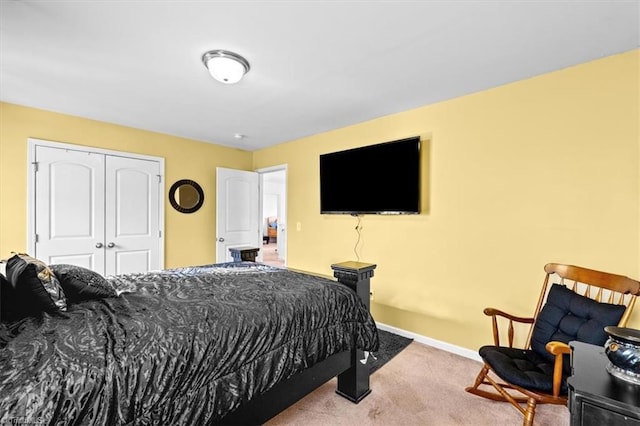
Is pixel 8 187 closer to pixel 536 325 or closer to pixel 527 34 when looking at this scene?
pixel 527 34

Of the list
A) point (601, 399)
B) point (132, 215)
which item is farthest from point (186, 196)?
point (601, 399)

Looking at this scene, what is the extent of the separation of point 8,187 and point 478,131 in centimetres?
471

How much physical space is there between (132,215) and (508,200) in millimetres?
4246

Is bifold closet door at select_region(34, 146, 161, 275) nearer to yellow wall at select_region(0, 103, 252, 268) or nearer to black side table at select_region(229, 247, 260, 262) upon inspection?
yellow wall at select_region(0, 103, 252, 268)

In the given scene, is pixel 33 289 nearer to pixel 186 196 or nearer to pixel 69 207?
pixel 69 207

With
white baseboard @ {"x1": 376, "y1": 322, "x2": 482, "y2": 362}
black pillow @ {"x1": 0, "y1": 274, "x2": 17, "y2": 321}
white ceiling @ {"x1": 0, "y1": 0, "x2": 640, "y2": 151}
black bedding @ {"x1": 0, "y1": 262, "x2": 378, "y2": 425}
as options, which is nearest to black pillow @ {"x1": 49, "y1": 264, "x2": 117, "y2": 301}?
black bedding @ {"x1": 0, "y1": 262, "x2": 378, "y2": 425}

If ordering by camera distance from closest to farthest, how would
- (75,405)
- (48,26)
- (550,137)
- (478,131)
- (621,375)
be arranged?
1. (75,405)
2. (621,375)
3. (48,26)
4. (550,137)
5. (478,131)

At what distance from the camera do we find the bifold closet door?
128 inches

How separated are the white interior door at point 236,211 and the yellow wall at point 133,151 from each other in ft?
0.67

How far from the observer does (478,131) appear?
2756 millimetres

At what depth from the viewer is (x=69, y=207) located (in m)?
3.35

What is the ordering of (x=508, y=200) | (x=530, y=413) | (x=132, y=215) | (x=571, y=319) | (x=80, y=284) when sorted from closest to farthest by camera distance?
(x=80, y=284), (x=530, y=413), (x=571, y=319), (x=508, y=200), (x=132, y=215)

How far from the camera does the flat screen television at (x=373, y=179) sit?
308cm

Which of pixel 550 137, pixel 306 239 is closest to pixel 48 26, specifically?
pixel 306 239
